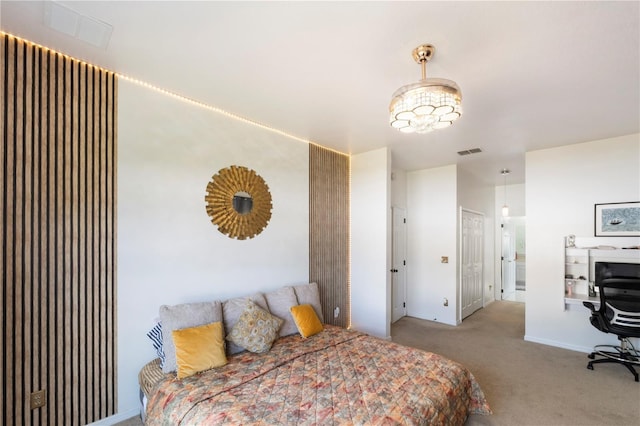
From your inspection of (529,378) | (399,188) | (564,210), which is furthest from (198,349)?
(564,210)

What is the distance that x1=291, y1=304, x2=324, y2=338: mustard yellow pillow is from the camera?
309cm

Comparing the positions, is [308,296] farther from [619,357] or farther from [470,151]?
[619,357]

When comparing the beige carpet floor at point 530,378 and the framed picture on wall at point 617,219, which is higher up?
the framed picture on wall at point 617,219

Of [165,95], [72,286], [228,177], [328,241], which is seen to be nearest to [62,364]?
[72,286]

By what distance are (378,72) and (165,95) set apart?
187 cm

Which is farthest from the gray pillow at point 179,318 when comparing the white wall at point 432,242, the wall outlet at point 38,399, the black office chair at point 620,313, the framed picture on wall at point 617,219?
the framed picture on wall at point 617,219

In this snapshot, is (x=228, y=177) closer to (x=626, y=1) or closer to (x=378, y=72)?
(x=378, y=72)

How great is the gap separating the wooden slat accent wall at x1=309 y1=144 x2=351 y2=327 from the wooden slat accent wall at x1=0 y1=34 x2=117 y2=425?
2.31 m

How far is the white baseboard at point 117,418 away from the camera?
90.7 inches

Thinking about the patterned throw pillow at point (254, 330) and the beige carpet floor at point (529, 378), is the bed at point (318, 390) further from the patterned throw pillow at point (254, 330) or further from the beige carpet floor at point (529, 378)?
the beige carpet floor at point (529, 378)

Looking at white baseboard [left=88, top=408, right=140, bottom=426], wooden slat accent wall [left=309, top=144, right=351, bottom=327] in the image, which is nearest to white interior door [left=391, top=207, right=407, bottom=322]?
wooden slat accent wall [left=309, top=144, right=351, bottom=327]

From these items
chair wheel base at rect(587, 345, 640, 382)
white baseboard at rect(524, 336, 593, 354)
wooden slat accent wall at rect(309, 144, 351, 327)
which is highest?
wooden slat accent wall at rect(309, 144, 351, 327)

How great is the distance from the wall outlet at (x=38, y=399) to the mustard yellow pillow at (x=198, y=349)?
84 cm

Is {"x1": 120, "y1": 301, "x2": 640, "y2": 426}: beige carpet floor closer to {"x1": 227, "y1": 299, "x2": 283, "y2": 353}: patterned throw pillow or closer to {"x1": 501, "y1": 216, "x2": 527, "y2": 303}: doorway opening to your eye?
{"x1": 227, "y1": 299, "x2": 283, "y2": 353}: patterned throw pillow
